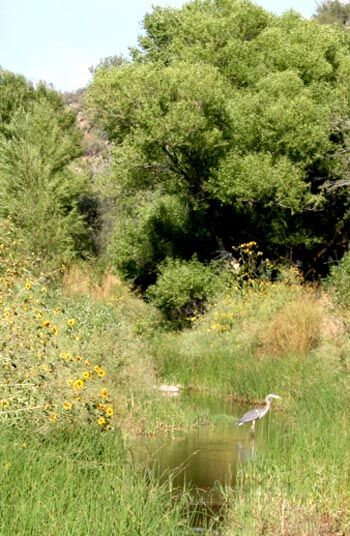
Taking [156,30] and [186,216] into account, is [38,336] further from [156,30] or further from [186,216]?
[156,30]

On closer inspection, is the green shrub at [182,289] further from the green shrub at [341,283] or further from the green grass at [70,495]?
the green grass at [70,495]

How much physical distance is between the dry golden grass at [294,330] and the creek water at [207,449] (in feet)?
6.80

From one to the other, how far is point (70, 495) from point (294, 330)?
12.1m

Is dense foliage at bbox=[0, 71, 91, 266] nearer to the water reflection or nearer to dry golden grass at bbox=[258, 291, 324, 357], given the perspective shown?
dry golden grass at bbox=[258, 291, 324, 357]

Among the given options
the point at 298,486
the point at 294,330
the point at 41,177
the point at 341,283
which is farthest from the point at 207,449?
the point at 41,177

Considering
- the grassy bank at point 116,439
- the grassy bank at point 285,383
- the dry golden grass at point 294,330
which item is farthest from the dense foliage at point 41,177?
the grassy bank at point 116,439

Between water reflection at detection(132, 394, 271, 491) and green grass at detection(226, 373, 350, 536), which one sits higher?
green grass at detection(226, 373, 350, 536)

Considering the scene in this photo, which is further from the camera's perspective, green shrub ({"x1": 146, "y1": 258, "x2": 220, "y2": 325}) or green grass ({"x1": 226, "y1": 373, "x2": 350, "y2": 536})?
green shrub ({"x1": 146, "y1": 258, "x2": 220, "y2": 325})

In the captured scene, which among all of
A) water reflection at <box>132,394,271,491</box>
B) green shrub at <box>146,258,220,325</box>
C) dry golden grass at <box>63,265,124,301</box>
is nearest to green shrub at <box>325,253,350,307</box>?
green shrub at <box>146,258,220,325</box>

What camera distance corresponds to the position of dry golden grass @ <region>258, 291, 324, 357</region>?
1856 cm

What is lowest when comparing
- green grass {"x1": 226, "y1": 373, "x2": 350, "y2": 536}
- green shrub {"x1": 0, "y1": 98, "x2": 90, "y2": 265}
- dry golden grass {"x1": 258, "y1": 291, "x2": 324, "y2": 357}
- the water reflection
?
the water reflection

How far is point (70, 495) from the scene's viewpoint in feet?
23.3

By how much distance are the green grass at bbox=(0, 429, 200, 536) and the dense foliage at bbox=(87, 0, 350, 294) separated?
16.7 meters

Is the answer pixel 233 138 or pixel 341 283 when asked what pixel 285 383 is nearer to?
pixel 341 283
